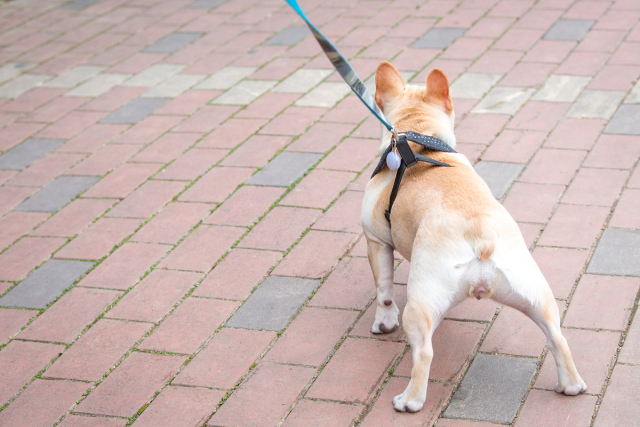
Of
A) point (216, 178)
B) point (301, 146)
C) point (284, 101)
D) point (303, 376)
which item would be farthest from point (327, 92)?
point (303, 376)

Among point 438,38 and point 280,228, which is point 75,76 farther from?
point 280,228

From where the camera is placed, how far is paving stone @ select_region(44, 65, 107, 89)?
291 inches

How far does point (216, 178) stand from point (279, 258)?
1.24 meters

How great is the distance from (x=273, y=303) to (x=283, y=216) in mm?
946

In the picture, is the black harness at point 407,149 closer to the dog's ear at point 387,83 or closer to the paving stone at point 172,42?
the dog's ear at point 387,83

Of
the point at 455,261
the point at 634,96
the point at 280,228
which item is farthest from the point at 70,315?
the point at 634,96

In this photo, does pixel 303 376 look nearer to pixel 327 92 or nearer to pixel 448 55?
pixel 327 92

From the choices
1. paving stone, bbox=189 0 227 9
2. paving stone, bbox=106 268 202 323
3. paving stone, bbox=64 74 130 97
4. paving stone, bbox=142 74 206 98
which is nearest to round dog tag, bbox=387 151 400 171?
paving stone, bbox=106 268 202 323

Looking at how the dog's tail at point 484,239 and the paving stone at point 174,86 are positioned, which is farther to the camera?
the paving stone at point 174,86

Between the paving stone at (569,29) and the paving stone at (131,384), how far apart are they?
200 inches

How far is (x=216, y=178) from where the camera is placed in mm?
5324

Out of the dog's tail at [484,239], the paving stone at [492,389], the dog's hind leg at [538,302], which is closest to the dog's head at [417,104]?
the dog's tail at [484,239]

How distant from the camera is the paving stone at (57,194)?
525 centimetres

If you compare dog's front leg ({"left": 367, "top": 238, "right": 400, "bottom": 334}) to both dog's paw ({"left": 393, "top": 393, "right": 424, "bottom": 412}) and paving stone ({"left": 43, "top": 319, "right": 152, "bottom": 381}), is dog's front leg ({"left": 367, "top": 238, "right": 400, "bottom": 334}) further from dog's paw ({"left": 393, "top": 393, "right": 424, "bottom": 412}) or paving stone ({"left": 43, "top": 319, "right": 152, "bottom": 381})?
paving stone ({"left": 43, "top": 319, "right": 152, "bottom": 381})
